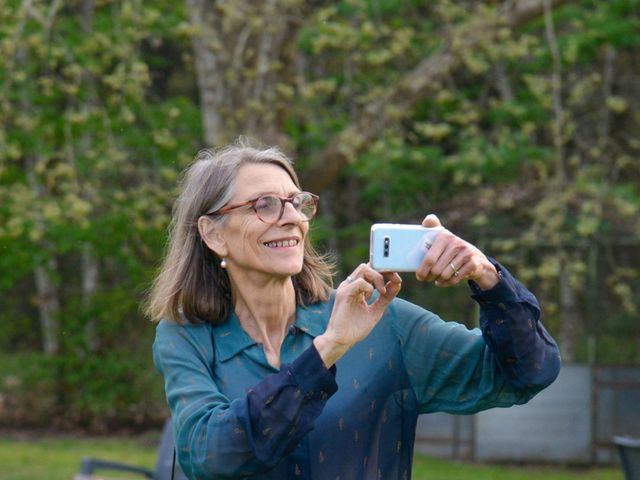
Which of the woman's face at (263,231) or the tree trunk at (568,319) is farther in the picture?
the tree trunk at (568,319)

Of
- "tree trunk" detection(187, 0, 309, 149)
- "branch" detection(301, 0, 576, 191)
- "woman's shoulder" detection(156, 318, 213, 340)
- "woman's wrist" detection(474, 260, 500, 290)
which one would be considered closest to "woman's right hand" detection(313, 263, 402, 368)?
"woman's wrist" detection(474, 260, 500, 290)

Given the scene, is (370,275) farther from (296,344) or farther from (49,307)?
(49,307)

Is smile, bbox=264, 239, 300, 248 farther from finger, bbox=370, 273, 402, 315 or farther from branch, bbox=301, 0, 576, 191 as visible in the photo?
branch, bbox=301, 0, 576, 191

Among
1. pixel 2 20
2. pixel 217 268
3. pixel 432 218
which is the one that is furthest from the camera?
pixel 2 20

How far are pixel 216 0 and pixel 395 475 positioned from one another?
26.7ft

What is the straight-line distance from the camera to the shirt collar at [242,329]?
2982 millimetres

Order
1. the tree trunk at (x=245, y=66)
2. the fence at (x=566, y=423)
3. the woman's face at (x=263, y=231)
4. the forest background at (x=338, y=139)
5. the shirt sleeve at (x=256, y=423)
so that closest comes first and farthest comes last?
the shirt sleeve at (x=256, y=423), the woman's face at (x=263, y=231), the tree trunk at (x=245, y=66), the forest background at (x=338, y=139), the fence at (x=566, y=423)

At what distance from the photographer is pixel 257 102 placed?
10414mm

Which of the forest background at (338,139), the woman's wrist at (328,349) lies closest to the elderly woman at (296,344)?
the woman's wrist at (328,349)

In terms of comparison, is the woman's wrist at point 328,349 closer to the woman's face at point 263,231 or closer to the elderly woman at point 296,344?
the elderly woman at point 296,344

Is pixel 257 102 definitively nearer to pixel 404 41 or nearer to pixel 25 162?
pixel 404 41

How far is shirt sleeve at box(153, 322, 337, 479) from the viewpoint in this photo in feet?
8.50

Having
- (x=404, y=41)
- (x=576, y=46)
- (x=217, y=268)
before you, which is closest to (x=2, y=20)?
(x=404, y=41)

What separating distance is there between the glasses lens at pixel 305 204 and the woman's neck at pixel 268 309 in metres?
0.18
